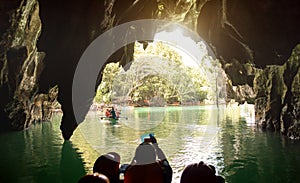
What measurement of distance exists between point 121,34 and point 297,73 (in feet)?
13.1

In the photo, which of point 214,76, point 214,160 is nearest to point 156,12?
point 214,160

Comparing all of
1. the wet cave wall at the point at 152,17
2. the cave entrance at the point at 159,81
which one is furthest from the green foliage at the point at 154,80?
the wet cave wall at the point at 152,17

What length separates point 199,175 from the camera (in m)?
1.41

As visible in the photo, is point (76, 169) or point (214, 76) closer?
point (76, 169)

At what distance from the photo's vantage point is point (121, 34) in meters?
7.22

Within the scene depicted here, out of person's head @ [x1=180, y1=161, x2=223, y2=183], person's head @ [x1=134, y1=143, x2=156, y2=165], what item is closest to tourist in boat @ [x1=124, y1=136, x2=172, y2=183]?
person's head @ [x1=134, y1=143, x2=156, y2=165]

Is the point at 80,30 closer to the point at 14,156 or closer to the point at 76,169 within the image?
the point at 76,169

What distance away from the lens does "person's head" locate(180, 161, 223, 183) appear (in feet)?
4.62

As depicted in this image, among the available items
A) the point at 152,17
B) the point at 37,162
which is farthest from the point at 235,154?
the point at 37,162

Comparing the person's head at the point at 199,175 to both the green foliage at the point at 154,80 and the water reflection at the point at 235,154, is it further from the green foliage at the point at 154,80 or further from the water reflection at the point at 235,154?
the green foliage at the point at 154,80

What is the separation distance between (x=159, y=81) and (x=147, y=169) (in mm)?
17993

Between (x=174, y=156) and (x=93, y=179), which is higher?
(x=93, y=179)

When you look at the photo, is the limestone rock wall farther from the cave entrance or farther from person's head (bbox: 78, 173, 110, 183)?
the cave entrance

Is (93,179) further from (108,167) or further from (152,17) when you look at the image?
(152,17)
